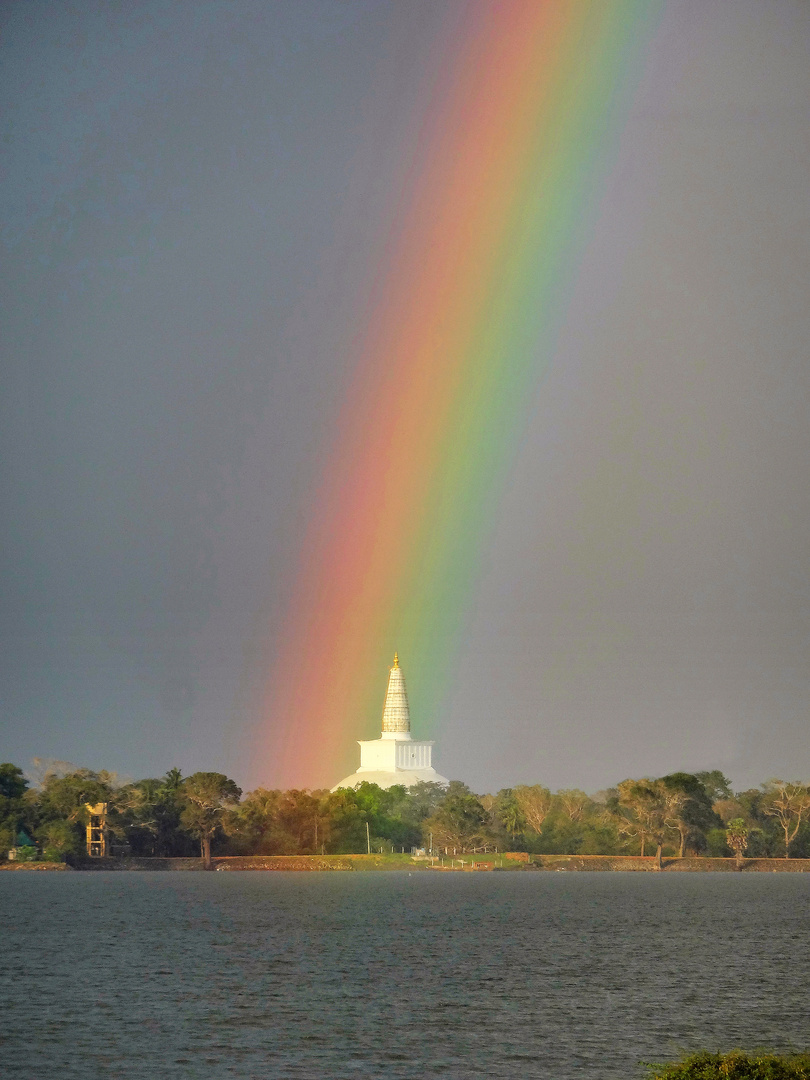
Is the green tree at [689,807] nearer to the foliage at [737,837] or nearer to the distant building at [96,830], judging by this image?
the foliage at [737,837]

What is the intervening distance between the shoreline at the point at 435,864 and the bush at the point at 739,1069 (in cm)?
14004

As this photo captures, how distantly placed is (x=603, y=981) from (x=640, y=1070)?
72.4 feet

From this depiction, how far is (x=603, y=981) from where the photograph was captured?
61.2 m

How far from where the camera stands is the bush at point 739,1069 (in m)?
29.8

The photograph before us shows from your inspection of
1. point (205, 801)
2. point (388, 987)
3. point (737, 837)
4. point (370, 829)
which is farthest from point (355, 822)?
point (388, 987)

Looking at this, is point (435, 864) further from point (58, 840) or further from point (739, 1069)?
point (739, 1069)

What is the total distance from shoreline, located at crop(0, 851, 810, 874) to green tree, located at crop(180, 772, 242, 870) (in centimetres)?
509

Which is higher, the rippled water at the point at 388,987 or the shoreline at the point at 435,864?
the shoreline at the point at 435,864

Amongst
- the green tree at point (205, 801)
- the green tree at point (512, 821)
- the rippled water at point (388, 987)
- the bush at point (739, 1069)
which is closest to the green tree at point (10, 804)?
the green tree at point (205, 801)

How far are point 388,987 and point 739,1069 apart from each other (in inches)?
1220

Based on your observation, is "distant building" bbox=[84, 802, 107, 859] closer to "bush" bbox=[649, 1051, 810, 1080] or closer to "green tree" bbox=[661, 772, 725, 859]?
"green tree" bbox=[661, 772, 725, 859]

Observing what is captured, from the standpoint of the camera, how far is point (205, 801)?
164 meters

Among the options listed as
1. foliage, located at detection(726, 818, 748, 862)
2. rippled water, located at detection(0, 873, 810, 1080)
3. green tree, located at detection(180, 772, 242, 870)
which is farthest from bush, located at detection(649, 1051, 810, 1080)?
foliage, located at detection(726, 818, 748, 862)

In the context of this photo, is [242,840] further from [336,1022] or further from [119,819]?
[336,1022]
